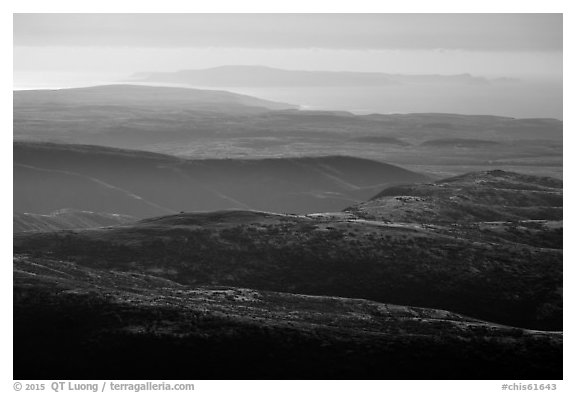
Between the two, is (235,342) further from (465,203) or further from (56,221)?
(56,221)

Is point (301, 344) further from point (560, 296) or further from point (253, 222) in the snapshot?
point (253, 222)

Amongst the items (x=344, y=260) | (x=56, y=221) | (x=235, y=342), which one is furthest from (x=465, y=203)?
(x=235, y=342)

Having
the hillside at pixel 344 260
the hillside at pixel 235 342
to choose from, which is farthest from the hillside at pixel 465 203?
the hillside at pixel 235 342

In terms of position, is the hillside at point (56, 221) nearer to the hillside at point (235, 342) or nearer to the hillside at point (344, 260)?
the hillside at point (344, 260)

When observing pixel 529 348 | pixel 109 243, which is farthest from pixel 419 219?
pixel 529 348

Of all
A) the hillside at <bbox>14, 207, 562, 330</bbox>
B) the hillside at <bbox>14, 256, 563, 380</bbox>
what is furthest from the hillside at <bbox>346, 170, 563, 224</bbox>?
the hillside at <bbox>14, 256, 563, 380</bbox>

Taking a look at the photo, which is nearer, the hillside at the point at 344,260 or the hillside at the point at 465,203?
the hillside at the point at 344,260
